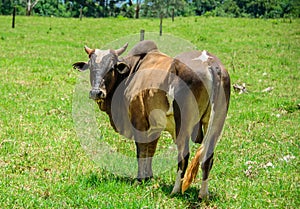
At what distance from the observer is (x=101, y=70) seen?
620cm

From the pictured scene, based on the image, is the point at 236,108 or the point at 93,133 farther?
the point at 236,108

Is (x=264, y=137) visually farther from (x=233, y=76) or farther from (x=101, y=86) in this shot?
(x=233, y=76)

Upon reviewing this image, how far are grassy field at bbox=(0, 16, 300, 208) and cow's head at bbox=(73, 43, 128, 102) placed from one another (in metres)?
1.18

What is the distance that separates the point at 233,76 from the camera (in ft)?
49.9

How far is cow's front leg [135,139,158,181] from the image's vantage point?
6559 millimetres

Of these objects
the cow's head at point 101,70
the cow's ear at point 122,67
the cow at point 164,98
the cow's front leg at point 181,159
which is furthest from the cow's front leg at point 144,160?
the cow's ear at point 122,67

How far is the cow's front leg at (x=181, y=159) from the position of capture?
5.68m

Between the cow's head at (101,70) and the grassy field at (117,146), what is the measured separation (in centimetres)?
118

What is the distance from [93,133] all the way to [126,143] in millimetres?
806

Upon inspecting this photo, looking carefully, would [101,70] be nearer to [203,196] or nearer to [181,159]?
[181,159]

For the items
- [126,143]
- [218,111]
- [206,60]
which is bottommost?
[126,143]

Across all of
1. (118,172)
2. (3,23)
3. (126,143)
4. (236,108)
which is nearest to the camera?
(118,172)

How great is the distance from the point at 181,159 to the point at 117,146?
251 cm

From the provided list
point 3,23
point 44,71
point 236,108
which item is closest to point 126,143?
point 236,108
